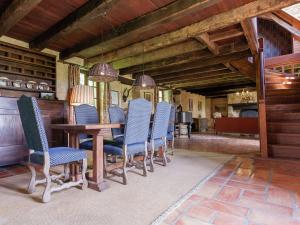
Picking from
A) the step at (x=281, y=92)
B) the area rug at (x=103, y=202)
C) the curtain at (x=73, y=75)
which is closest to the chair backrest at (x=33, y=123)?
the area rug at (x=103, y=202)

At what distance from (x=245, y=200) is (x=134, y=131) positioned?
1375 mm

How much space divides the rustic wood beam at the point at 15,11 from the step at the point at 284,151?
4647 mm

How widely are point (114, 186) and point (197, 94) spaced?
11930mm

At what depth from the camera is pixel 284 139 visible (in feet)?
12.7

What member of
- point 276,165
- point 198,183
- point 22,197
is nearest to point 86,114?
point 22,197

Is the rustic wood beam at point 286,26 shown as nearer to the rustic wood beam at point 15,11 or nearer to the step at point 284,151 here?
the step at point 284,151

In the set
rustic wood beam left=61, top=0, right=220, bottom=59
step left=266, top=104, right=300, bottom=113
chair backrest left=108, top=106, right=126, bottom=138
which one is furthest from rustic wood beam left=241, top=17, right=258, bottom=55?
chair backrest left=108, top=106, right=126, bottom=138

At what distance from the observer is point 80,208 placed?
1.70 m

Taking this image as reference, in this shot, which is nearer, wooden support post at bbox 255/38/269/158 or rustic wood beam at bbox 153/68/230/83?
wooden support post at bbox 255/38/269/158

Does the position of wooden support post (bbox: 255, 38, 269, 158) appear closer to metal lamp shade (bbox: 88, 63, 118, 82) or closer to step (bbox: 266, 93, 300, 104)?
step (bbox: 266, 93, 300, 104)

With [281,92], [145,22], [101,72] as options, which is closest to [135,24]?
[145,22]

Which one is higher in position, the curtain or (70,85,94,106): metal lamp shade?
the curtain

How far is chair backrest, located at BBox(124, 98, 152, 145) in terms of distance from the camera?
88.9 inches

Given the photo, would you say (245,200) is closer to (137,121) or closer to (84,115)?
(137,121)
